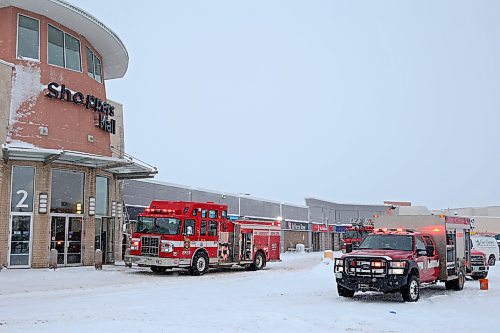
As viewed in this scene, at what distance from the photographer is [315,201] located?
71125 mm

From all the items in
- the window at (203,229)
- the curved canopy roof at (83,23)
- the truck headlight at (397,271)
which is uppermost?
the curved canopy roof at (83,23)

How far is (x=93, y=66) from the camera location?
31.1 m

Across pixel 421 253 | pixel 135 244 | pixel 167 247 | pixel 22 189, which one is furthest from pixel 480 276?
pixel 22 189

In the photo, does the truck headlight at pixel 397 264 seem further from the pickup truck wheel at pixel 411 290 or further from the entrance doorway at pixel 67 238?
the entrance doorway at pixel 67 238

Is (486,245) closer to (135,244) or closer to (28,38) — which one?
(135,244)

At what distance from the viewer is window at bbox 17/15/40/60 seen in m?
27.0

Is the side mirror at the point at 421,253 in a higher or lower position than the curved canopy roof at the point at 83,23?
lower

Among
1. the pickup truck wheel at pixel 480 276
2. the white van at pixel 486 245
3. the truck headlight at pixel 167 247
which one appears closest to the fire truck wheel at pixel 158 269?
the truck headlight at pixel 167 247

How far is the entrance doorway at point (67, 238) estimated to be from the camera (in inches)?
1044

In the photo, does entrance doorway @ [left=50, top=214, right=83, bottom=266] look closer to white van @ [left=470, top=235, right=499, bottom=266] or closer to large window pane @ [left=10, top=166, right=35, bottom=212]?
large window pane @ [left=10, top=166, right=35, bottom=212]

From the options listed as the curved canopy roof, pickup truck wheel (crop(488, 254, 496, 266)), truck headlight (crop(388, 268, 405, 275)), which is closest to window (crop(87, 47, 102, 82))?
the curved canopy roof

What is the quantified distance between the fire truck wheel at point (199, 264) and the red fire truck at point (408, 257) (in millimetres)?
8368

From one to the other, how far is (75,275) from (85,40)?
13.5 m

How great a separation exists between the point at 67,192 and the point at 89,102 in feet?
15.6
